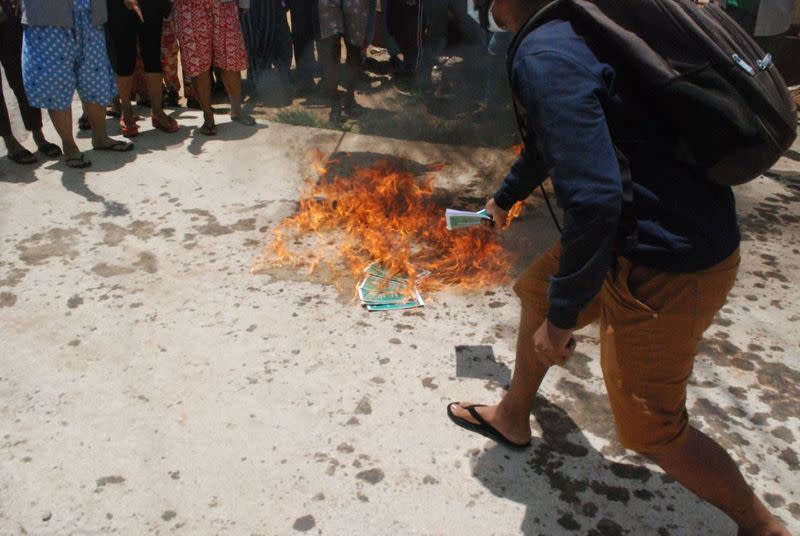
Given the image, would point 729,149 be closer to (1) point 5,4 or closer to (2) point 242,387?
(2) point 242,387

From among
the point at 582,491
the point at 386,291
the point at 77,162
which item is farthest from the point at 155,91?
the point at 582,491

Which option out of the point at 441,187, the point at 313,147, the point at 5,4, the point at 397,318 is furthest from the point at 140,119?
the point at 397,318

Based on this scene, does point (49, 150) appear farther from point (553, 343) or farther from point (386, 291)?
point (553, 343)

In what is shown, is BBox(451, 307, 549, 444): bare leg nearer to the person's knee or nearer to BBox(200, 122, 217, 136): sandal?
the person's knee

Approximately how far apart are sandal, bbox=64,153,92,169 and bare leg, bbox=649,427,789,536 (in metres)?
4.56

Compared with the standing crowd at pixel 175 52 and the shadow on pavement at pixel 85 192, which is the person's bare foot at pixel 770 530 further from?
the standing crowd at pixel 175 52

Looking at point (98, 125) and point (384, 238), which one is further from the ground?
point (98, 125)

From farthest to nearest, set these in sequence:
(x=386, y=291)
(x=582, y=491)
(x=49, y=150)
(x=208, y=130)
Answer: (x=208, y=130) → (x=49, y=150) → (x=386, y=291) → (x=582, y=491)

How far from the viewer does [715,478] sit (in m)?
1.90

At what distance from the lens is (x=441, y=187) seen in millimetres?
4645

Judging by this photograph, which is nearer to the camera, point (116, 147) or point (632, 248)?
point (632, 248)

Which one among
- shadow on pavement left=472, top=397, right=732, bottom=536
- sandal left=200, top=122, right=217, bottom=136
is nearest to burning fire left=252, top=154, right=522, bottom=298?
shadow on pavement left=472, top=397, right=732, bottom=536

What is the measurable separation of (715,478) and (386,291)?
1903 mm

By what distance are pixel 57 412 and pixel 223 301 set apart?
3.17ft
